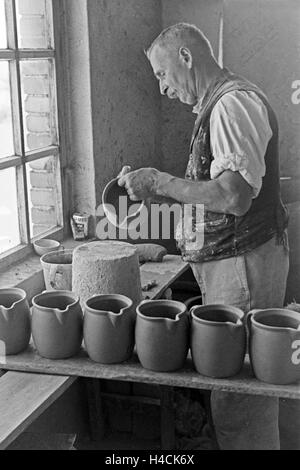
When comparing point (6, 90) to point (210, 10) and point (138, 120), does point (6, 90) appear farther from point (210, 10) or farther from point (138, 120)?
point (210, 10)

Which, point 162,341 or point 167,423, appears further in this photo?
point 167,423

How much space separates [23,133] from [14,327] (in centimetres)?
108

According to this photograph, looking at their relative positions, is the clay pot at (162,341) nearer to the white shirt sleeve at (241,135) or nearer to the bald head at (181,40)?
the white shirt sleeve at (241,135)

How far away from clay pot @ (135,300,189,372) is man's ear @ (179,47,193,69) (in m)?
0.94

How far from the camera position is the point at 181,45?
2.07m

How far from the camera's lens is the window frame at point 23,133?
2.39m

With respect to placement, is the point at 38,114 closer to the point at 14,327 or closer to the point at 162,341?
the point at 14,327

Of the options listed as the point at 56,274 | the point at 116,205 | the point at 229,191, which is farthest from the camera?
the point at 56,274

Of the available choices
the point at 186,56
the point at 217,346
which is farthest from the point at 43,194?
the point at 217,346

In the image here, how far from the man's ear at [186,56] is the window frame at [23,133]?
690 millimetres

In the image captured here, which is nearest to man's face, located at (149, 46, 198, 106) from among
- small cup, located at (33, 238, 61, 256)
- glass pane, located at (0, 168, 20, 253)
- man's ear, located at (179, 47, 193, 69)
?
man's ear, located at (179, 47, 193, 69)

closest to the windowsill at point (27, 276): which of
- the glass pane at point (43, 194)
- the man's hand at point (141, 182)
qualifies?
the glass pane at point (43, 194)

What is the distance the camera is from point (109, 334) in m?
1.54

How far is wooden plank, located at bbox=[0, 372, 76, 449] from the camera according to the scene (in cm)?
137
